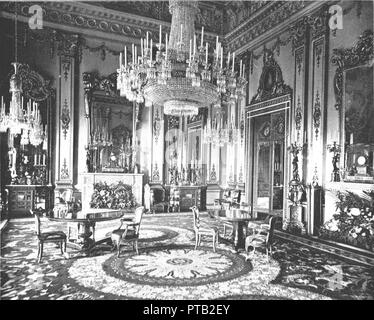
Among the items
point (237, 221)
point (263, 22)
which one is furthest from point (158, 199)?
point (263, 22)

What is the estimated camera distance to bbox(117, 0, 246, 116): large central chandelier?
5281 mm

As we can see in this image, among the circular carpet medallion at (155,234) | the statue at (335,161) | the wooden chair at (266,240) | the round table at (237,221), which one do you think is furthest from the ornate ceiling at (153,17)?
the circular carpet medallion at (155,234)

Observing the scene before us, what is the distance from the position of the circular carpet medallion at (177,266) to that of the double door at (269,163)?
13.5ft

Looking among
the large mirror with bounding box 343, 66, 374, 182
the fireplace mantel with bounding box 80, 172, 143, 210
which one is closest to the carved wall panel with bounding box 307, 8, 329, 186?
the large mirror with bounding box 343, 66, 374, 182

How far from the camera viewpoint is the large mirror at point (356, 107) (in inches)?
255

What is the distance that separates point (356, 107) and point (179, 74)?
3.86 meters

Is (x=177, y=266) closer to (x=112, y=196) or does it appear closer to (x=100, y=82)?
(x=112, y=196)

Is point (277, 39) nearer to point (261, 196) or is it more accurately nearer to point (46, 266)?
point (261, 196)

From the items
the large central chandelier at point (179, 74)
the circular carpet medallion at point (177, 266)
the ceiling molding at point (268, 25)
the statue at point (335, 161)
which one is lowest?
the circular carpet medallion at point (177, 266)

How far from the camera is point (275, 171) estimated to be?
952cm

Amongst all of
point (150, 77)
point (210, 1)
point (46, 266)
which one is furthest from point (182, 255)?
point (210, 1)

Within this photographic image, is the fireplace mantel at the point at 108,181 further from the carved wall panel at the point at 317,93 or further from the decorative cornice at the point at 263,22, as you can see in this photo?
the decorative cornice at the point at 263,22

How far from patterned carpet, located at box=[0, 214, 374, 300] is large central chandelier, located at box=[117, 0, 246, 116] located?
9.10 feet

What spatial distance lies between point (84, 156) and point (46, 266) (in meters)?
5.41
